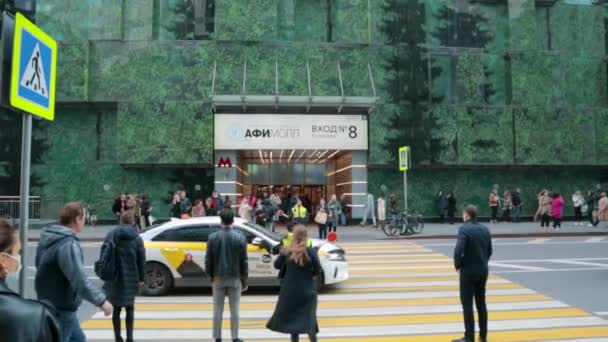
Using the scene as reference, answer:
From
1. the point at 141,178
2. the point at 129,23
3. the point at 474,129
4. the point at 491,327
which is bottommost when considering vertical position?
the point at 491,327

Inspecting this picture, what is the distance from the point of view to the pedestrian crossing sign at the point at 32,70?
3758 mm

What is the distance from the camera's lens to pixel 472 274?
265 inches

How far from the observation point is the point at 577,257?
14.7 meters

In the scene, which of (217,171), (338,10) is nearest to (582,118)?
(338,10)

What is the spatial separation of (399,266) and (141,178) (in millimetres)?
19725

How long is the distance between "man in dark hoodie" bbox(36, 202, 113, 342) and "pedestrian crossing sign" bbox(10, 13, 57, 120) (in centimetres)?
103

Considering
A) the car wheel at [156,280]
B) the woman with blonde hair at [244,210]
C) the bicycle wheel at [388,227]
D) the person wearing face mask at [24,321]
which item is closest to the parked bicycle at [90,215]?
the woman with blonde hair at [244,210]

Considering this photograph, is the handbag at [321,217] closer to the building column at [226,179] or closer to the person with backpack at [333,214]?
the person with backpack at [333,214]

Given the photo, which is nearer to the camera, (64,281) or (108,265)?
(64,281)

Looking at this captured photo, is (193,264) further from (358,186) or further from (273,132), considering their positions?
(358,186)

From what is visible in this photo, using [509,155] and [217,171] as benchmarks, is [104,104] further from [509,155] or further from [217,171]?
[509,155]

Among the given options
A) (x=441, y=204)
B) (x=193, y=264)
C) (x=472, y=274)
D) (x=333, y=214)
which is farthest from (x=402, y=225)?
(x=472, y=274)

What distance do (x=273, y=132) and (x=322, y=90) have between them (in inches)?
168

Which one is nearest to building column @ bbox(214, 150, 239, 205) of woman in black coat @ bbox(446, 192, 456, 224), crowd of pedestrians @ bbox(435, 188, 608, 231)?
crowd of pedestrians @ bbox(435, 188, 608, 231)
